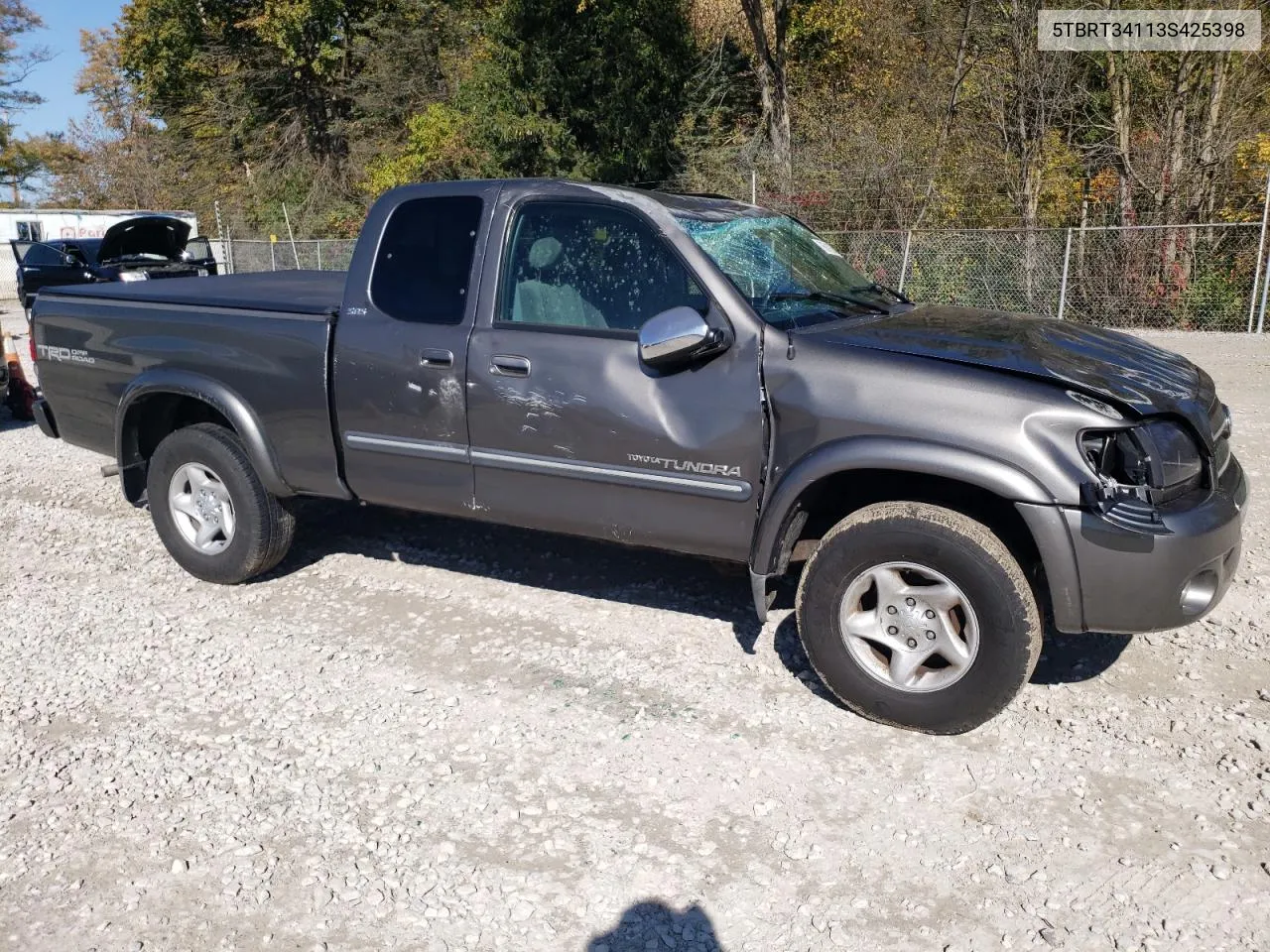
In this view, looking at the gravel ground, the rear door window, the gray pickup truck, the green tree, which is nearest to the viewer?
the gravel ground

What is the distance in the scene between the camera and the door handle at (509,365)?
4324 millimetres

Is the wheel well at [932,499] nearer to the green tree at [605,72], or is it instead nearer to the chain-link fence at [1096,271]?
the chain-link fence at [1096,271]

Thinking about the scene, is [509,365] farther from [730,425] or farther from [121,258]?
[121,258]

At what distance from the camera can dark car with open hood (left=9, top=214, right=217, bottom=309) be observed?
50.5 feet

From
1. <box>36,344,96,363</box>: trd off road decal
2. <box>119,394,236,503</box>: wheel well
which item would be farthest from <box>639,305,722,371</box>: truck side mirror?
<box>36,344,96,363</box>: trd off road decal

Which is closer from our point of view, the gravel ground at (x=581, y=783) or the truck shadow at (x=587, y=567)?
the gravel ground at (x=581, y=783)

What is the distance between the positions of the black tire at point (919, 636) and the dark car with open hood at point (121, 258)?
44.4 ft

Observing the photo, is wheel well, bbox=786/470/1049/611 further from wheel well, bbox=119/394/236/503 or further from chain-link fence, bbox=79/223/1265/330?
chain-link fence, bbox=79/223/1265/330

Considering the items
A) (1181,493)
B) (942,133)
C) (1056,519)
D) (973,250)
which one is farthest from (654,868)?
(942,133)

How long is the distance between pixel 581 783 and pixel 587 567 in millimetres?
2119

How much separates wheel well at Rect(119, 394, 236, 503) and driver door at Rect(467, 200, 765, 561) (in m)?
1.93

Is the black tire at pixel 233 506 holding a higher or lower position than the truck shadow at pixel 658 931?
higher

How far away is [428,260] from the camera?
4.71 meters

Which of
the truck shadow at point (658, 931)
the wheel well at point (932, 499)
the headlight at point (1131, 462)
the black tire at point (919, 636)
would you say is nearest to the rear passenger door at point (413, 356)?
the wheel well at point (932, 499)
